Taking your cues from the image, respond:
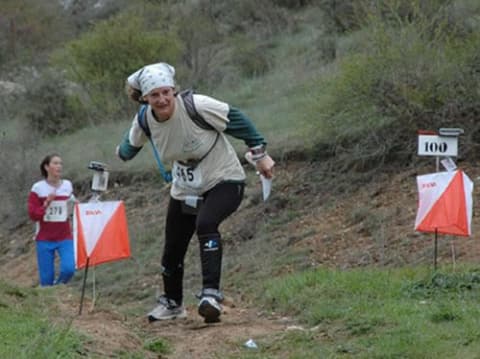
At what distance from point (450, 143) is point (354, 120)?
673cm

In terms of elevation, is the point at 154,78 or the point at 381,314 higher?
the point at 154,78

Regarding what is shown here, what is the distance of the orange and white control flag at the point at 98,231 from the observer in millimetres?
8438

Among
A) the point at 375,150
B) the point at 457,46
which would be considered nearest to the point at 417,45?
the point at 457,46

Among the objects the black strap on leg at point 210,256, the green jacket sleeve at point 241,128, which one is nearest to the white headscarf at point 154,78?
the green jacket sleeve at point 241,128

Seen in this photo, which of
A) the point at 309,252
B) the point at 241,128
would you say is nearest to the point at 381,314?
the point at 241,128

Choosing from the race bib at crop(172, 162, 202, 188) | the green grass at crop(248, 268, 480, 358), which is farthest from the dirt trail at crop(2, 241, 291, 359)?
the race bib at crop(172, 162, 202, 188)

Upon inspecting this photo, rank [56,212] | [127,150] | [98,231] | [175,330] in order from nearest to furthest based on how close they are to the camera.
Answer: [175,330], [127,150], [98,231], [56,212]

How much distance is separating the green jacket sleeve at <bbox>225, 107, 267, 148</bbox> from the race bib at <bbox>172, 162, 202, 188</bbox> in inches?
14.6

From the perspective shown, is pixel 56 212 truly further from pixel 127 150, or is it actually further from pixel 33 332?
pixel 33 332

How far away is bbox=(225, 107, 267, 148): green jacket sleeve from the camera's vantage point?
790cm

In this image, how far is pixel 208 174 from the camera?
7953 millimetres

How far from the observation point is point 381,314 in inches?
284

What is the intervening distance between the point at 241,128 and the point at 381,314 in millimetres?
1707

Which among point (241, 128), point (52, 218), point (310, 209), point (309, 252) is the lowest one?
point (309, 252)
